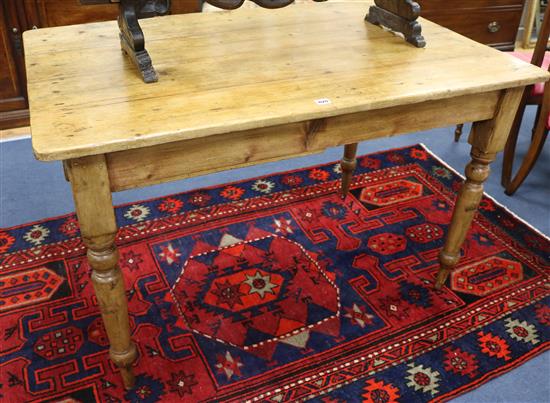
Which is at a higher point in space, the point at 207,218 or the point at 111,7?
the point at 111,7

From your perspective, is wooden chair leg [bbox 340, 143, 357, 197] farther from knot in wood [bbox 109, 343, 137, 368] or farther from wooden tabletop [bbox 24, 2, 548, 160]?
knot in wood [bbox 109, 343, 137, 368]

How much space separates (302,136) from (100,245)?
58 cm

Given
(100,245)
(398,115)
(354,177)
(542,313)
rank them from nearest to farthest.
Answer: (100,245) < (398,115) < (542,313) < (354,177)

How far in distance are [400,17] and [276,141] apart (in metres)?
0.76

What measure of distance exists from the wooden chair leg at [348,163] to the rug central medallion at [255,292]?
43cm

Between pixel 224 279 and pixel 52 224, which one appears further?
pixel 52 224

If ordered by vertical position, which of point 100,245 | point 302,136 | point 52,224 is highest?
point 302,136

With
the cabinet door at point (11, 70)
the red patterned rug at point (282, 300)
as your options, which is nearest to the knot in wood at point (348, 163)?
the red patterned rug at point (282, 300)

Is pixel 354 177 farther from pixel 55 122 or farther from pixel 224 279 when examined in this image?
pixel 55 122

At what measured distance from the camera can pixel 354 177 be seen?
270 cm

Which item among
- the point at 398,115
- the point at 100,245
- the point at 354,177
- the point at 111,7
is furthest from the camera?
the point at 111,7

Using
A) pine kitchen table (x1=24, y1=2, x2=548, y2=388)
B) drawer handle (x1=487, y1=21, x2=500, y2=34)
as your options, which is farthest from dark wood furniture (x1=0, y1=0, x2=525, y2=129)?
drawer handle (x1=487, y1=21, x2=500, y2=34)

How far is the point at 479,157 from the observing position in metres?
1.69

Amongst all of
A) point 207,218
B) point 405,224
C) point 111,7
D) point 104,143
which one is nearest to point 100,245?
point 104,143
